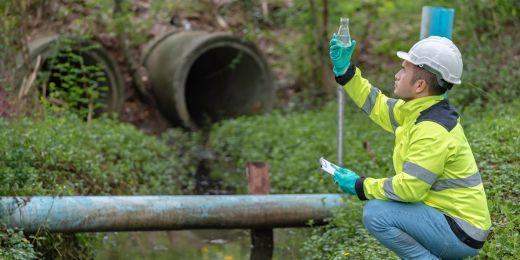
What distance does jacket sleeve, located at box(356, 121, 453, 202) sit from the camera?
4.15 metres

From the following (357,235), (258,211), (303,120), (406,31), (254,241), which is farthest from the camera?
(406,31)

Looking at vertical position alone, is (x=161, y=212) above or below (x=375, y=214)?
below

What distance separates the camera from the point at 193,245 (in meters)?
7.48

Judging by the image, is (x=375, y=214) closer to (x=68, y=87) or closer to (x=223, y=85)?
(x=68, y=87)

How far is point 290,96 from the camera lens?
13789 mm

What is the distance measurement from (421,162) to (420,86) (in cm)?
43

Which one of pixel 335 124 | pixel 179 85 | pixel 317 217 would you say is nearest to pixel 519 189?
pixel 317 217

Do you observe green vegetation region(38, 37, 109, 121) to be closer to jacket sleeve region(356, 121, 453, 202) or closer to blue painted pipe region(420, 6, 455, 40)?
blue painted pipe region(420, 6, 455, 40)

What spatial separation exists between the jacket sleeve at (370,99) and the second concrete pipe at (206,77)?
25.1ft

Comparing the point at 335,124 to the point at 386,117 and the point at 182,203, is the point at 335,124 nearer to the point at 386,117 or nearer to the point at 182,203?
the point at 182,203

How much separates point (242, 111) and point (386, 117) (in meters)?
8.83

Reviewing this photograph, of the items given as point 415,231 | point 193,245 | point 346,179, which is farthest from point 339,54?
point 193,245

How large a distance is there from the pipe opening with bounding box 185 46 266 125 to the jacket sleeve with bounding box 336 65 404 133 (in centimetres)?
806

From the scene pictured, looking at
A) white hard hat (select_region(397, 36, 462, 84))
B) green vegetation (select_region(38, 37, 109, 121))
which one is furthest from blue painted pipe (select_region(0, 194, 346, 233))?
green vegetation (select_region(38, 37, 109, 121))
